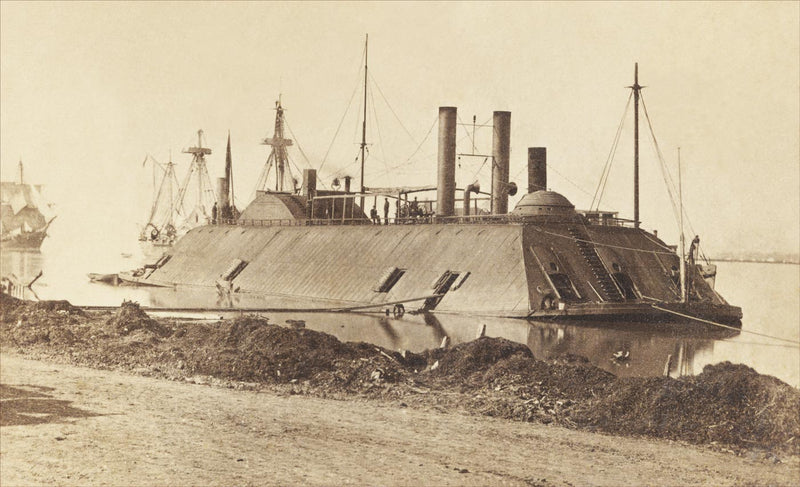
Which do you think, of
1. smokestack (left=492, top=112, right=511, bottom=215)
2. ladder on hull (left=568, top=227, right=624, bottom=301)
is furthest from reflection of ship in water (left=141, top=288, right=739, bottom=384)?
smokestack (left=492, top=112, right=511, bottom=215)

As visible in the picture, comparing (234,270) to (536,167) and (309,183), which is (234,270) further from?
(536,167)

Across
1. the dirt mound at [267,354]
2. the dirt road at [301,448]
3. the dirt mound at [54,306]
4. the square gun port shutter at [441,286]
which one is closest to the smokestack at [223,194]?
the square gun port shutter at [441,286]

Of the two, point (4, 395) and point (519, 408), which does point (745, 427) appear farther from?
point (4, 395)

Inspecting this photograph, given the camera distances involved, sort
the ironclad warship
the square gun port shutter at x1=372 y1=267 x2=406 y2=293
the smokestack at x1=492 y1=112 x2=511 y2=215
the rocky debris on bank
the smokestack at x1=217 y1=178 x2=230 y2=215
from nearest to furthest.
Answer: the rocky debris on bank < the ironclad warship < the square gun port shutter at x1=372 y1=267 x2=406 y2=293 < the smokestack at x1=492 y1=112 x2=511 y2=215 < the smokestack at x1=217 y1=178 x2=230 y2=215

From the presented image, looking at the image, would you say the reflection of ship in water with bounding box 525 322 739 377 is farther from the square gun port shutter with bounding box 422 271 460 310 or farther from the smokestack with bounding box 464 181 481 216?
the smokestack with bounding box 464 181 481 216

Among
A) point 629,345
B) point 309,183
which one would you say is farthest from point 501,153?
point 629,345

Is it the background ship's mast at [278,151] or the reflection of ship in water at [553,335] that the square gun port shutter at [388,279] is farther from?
the background ship's mast at [278,151]
